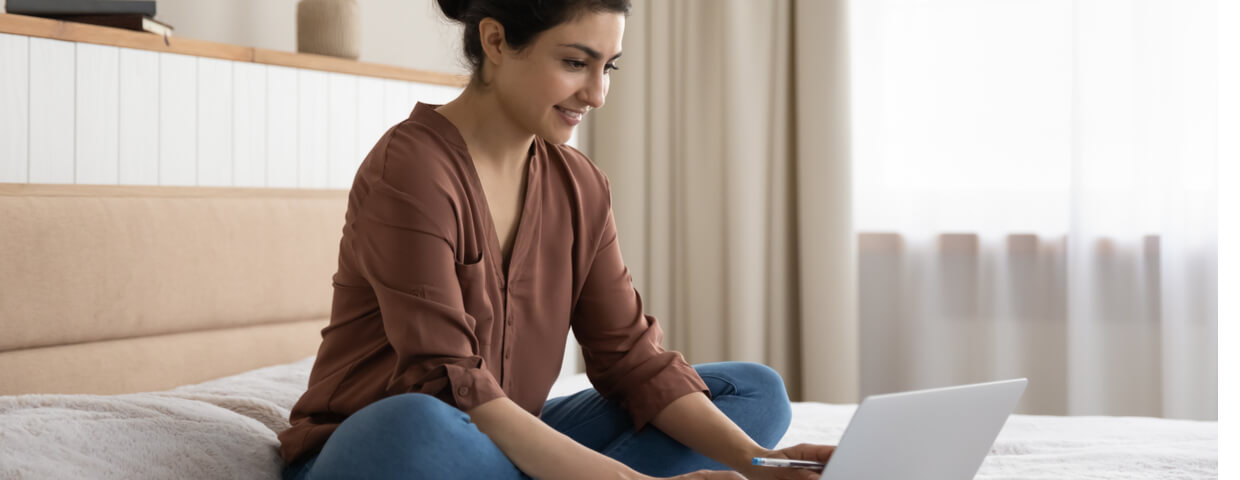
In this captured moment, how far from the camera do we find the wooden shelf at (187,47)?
173 centimetres

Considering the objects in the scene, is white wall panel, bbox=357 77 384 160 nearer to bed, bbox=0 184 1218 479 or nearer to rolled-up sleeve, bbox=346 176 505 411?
bed, bbox=0 184 1218 479

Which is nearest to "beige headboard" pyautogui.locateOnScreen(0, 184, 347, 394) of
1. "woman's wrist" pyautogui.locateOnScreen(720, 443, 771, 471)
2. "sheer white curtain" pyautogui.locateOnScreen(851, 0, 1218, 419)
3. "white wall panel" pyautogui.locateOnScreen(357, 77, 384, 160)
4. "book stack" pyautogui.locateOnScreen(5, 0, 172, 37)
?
"white wall panel" pyautogui.locateOnScreen(357, 77, 384, 160)

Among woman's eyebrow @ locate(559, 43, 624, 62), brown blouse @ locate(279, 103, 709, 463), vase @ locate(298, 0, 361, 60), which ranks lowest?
brown blouse @ locate(279, 103, 709, 463)

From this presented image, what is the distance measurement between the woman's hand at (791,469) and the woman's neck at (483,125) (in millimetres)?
485

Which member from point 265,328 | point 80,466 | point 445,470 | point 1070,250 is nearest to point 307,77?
point 265,328

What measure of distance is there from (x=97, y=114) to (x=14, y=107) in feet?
0.47

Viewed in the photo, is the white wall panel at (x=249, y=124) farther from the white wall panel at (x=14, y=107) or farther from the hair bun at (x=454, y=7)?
the hair bun at (x=454, y=7)

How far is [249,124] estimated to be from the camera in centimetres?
209

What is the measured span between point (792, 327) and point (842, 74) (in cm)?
76

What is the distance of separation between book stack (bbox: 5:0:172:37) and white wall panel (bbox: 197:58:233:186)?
110 mm

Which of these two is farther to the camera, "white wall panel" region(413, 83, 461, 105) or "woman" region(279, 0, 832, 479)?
"white wall panel" region(413, 83, 461, 105)

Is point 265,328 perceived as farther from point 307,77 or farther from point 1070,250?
point 1070,250

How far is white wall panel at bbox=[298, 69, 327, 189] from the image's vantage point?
7.23 feet

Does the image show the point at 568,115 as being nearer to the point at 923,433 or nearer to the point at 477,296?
the point at 477,296
